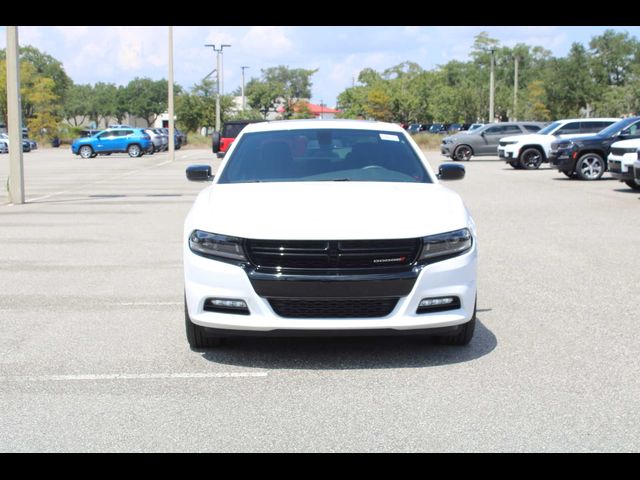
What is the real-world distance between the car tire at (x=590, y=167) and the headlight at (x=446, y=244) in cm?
1970

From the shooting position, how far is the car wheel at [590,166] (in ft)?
80.5

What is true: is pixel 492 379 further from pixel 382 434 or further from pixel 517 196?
pixel 517 196

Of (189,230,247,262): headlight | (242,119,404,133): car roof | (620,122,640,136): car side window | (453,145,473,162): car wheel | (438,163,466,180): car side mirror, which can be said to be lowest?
(453,145,473,162): car wheel

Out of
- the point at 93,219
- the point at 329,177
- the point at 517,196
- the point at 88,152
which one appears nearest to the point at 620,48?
the point at 88,152

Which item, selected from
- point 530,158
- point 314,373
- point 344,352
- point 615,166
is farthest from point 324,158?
point 530,158

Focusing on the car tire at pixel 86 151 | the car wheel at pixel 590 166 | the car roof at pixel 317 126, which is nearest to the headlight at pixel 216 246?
the car roof at pixel 317 126

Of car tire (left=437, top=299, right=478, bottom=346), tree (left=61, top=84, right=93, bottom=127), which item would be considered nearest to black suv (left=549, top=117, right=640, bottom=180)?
car tire (left=437, top=299, right=478, bottom=346)

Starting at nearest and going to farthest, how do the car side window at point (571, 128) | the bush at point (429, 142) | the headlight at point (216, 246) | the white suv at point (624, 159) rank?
1. the headlight at point (216, 246)
2. the white suv at point (624, 159)
3. the car side window at point (571, 128)
4. the bush at point (429, 142)

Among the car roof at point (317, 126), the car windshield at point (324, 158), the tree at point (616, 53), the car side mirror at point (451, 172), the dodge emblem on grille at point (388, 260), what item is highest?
the tree at point (616, 53)

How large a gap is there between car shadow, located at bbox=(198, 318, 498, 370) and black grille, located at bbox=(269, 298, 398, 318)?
37 cm

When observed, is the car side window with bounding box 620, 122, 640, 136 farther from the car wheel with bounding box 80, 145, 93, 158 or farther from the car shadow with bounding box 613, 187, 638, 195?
the car wheel with bounding box 80, 145, 93, 158

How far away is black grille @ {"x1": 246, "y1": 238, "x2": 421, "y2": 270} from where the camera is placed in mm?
5555

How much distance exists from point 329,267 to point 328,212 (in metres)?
0.40

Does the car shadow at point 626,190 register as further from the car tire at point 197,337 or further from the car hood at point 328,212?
the car tire at point 197,337
